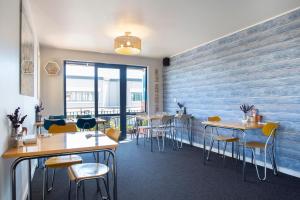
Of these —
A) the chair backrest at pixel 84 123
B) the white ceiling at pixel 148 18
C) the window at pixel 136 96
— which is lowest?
the chair backrest at pixel 84 123

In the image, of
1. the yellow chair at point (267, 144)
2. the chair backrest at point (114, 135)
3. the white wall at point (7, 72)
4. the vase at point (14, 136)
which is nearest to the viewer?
the white wall at point (7, 72)

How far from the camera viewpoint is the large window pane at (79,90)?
5613mm

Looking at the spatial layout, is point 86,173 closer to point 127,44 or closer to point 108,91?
point 127,44

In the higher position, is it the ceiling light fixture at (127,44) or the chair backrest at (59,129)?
the ceiling light fixture at (127,44)

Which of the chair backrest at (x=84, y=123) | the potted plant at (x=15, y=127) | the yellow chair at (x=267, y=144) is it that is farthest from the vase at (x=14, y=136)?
the yellow chair at (x=267, y=144)

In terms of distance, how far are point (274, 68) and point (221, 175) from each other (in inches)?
75.1

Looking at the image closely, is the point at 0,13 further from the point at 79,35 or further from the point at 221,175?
the point at 221,175

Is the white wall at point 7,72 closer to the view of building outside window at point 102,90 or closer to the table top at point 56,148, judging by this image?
the table top at point 56,148

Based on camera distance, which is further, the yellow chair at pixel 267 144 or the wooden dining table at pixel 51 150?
the yellow chair at pixel 267 144

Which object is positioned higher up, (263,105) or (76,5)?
(76,5)

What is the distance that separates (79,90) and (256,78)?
14.0 ft

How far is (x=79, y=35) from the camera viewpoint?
169 inches

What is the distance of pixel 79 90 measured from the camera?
18.8 feet

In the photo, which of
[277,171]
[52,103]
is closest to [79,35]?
[52,103]
